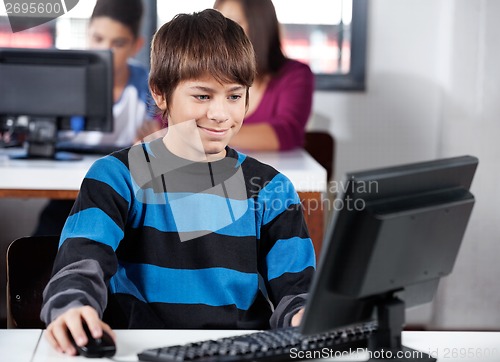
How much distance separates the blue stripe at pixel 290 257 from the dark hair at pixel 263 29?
1.56 m

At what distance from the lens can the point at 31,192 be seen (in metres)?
2.61

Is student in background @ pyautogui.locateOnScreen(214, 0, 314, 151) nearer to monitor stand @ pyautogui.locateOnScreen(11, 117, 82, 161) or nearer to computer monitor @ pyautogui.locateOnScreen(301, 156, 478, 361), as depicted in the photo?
monitor stand @ pyautogui.locateOnScreen(11, 117, 82, 161)

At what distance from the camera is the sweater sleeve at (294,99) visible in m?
3.14

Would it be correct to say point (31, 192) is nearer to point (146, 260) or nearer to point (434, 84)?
point (146, 260)

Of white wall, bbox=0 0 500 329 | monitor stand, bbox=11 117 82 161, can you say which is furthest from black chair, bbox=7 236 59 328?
white wall, bbox=0 0 500 329

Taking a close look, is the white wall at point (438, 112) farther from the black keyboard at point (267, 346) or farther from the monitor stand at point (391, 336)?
the monitor stand at point (391, 336)

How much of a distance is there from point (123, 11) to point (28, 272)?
234 cm

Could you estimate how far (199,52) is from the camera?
160cm

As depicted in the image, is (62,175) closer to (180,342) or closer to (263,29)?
(263,29)

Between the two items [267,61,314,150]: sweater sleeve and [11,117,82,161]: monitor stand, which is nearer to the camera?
[11,117,82,161]: monitor stand

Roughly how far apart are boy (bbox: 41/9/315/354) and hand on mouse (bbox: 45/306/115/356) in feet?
0.81

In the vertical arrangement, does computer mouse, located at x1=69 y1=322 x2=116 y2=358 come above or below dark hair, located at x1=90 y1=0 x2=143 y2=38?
below

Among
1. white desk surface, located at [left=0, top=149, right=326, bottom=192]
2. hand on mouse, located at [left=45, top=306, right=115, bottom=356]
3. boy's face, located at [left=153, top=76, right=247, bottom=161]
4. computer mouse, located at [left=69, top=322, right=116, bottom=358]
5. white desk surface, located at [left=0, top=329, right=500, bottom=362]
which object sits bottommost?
white desk surface, located at [left=0, top=149, right=326, bottom=192]

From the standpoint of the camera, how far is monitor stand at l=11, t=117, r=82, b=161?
2.91 m
